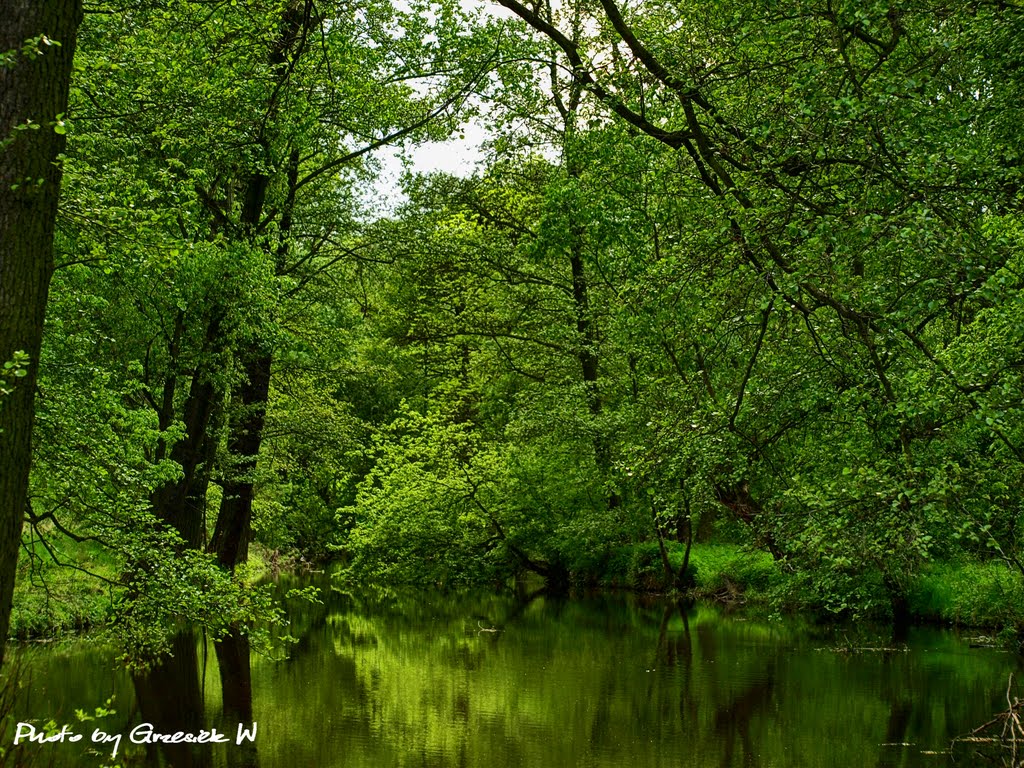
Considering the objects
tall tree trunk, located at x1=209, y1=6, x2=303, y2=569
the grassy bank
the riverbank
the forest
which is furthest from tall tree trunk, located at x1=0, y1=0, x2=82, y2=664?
tall tree trunk, located at x1=209, y1=6, x2=303, y2=569

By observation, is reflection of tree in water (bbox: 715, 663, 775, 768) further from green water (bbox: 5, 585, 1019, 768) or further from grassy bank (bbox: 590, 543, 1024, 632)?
grassy bank (bbox: 590, 543, 1024, 632)

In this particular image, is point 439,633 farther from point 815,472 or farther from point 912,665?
point 815,472

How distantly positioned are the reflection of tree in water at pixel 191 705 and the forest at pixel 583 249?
159cm

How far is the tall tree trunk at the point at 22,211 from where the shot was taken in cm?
433

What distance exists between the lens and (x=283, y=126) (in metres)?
13.5

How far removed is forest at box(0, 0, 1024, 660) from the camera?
6.15m

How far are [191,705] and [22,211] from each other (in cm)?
999

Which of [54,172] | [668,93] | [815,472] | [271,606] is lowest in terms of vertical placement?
[271,606]

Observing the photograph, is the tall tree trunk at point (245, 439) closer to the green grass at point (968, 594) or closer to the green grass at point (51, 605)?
the green grass at point (51, 605)

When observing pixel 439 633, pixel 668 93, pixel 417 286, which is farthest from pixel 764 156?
pixel 417 286

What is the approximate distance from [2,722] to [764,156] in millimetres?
5497

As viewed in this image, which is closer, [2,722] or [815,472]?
[2,722]

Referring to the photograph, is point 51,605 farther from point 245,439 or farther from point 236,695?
point 245,439

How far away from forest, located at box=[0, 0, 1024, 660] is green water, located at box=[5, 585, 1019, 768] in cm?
153
